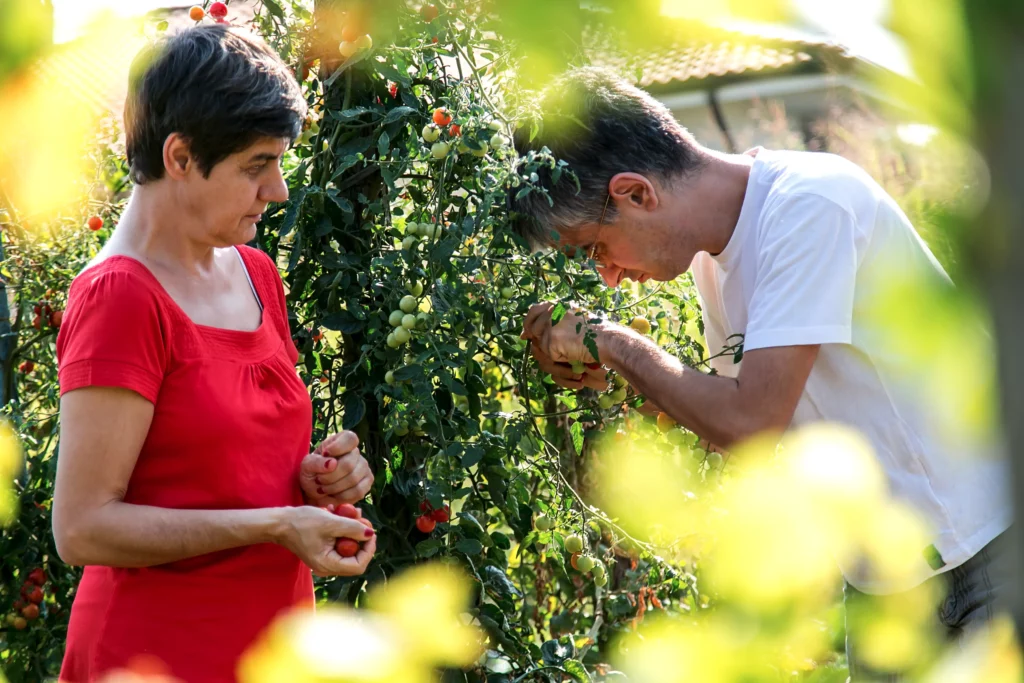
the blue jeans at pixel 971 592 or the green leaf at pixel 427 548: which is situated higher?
the blue jeans at pixel 971 592

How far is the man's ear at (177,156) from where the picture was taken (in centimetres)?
148

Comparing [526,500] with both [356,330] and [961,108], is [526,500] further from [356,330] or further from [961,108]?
[961,108]

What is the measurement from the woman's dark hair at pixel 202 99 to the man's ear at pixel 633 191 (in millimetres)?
670

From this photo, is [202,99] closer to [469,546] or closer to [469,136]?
[469,136]

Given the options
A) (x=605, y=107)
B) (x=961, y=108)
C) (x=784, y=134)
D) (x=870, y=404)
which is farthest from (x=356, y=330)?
(x=784, y=134)

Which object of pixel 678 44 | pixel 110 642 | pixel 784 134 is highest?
pixel 678 44

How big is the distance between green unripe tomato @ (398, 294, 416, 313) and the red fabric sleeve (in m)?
0.60

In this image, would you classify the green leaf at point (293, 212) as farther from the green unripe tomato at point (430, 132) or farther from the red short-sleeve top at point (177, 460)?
the red short-sleeve top at point (177, 460)

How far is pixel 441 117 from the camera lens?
2.02 m

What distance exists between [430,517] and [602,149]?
0.87 meters

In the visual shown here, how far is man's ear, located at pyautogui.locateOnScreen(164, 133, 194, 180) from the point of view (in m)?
1.48

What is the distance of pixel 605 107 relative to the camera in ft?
6.40

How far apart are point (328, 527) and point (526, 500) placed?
2.53 ft

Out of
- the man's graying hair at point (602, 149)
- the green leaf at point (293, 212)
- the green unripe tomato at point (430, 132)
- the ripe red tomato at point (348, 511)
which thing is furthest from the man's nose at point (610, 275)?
the ripe red tomato at point (348, 511)
